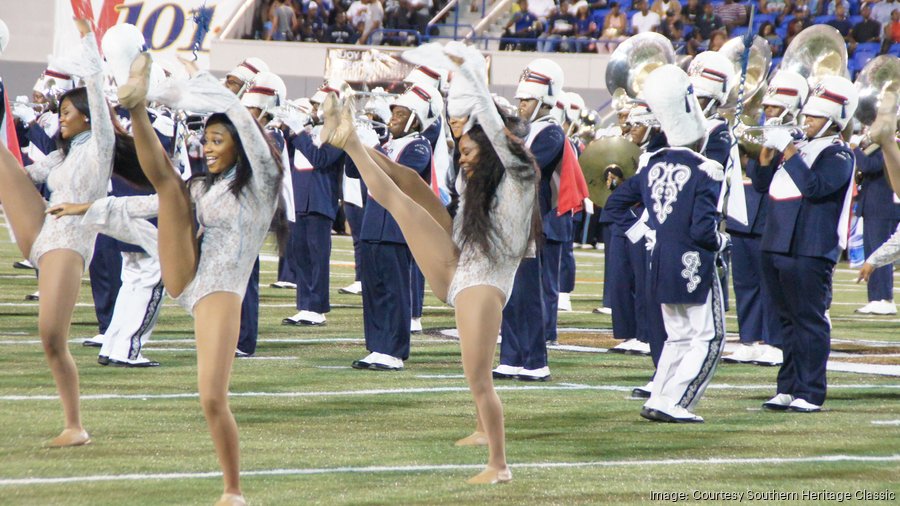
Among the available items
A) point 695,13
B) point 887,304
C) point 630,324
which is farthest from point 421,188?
point 695,13

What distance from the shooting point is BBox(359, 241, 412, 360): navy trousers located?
883 centimetres

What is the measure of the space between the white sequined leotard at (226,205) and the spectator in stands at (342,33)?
63.1 ft

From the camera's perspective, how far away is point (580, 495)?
5.33m

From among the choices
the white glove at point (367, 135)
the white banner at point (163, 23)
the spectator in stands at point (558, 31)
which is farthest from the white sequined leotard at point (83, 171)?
the white banner at point (163, 23)

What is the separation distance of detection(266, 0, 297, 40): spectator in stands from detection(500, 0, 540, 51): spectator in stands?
11.5 ft

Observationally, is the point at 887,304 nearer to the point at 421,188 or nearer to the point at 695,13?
the point at 421,188

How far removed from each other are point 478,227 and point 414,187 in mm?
498

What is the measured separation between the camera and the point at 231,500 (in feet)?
16.1

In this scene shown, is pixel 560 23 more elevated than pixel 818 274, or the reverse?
pixel 560 23

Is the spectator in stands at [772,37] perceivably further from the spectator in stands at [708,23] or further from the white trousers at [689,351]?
the white trousers at [689,351]

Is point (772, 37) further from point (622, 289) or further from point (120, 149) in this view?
point (120, 149)

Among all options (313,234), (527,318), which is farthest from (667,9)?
(527,318)

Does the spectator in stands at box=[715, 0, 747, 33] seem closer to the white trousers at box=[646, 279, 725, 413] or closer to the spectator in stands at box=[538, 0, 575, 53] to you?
the spectator in stands at box=[538, 0, 575, 53]

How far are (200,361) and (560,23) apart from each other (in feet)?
63.6
